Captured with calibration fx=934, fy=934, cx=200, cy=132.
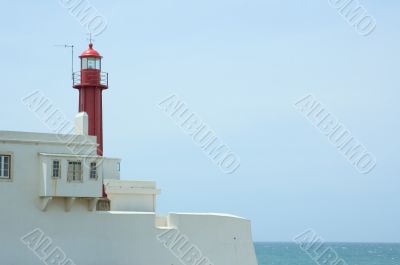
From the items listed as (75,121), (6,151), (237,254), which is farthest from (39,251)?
(237,254)

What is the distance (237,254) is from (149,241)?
3.80 meters

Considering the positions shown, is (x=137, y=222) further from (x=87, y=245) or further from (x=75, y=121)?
(x=75, y=121)

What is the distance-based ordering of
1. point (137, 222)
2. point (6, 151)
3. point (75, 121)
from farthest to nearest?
1. point (75, 121)
2. point (137, 222)
3. point (6, 151)

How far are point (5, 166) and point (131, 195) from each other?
6.01 metres

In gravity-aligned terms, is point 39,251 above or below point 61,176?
below

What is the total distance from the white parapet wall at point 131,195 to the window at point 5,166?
16.7 feet

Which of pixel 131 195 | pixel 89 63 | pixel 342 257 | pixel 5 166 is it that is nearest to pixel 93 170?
pixel 5 166

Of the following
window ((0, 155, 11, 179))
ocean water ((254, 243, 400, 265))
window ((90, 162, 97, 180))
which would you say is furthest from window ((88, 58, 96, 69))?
ocean water ((254, 243, 400, 265))

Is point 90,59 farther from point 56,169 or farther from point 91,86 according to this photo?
point 56,169

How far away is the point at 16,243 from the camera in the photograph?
27891mm

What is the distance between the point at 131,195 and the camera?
32688 mm

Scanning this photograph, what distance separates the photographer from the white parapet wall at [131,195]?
3234 centimetres

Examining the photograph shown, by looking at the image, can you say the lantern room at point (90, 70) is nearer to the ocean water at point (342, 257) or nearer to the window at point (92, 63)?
the window at point (92, 63)

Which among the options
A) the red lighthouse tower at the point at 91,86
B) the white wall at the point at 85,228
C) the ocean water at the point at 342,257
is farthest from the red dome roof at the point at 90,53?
the ocean water at the point at 342,257
